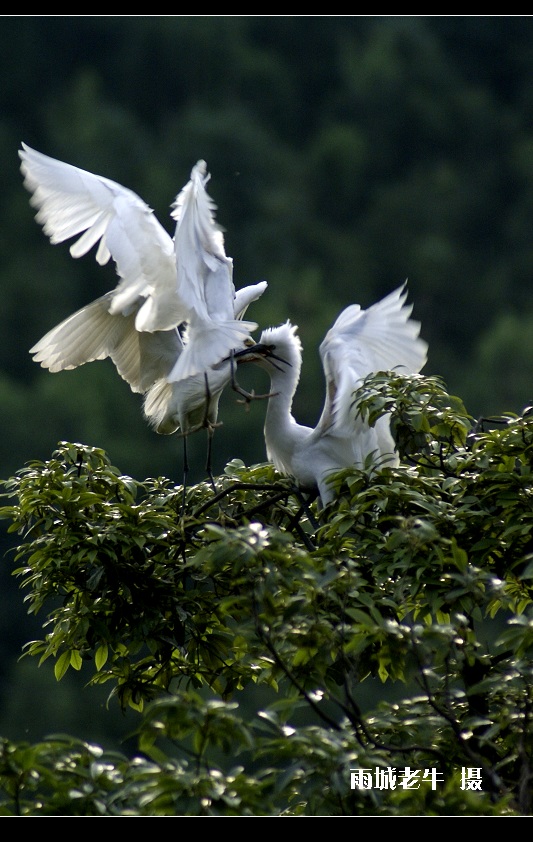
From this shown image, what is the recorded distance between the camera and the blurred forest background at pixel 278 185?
1528 cm

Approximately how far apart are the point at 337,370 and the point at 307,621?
5.37 ft

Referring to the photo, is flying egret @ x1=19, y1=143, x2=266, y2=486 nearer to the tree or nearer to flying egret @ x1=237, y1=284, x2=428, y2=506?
flying egret @ x1=237, y1=284, x2=428, y2=506

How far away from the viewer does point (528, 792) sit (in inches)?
90.2

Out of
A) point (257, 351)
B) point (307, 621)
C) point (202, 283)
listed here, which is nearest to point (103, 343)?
point (257, 351)

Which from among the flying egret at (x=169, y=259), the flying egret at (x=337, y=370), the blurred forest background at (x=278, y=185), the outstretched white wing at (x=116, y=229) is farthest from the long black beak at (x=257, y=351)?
the blurred forest background at (x=278, y=185)

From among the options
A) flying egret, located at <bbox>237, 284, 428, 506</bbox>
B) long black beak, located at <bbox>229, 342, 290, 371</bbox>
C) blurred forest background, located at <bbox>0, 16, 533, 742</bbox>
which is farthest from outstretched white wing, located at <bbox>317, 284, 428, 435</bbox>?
blurred forest background, located at <bbox>0, 16, 533, 742</bbox>

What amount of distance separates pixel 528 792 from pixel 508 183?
77.2 feet

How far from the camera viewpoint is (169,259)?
3.67 meters

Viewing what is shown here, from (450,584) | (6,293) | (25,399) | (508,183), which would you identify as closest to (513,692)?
(450,584)

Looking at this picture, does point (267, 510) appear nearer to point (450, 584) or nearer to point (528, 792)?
point (450, 584)

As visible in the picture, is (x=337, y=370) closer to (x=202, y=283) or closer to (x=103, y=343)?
(x=202, y=283)

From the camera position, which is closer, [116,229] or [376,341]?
[116,229]

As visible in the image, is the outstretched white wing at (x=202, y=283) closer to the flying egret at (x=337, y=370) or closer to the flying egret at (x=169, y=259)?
the flying egret at (x=169, y=259)

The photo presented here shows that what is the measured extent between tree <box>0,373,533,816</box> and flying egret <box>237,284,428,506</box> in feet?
0.88
